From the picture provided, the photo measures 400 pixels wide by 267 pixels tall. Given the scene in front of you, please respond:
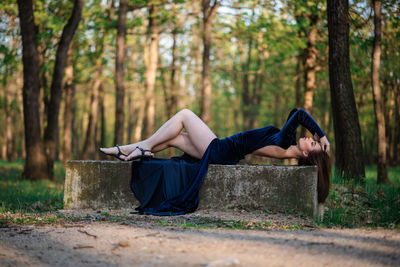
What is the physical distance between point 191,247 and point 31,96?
348 inches

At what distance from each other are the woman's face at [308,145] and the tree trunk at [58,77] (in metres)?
8.01

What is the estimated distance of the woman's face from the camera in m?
5.10

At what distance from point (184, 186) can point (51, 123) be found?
7248 millimetres

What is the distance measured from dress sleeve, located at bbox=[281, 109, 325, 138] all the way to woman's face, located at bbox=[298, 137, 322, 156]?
0.13m

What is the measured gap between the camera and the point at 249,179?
16.7ft

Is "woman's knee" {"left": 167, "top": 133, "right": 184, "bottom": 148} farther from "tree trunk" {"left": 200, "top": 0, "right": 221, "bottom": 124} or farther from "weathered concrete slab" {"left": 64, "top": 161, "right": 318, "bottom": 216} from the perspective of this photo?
"tree trunk" {"left": 200, "top": 0, "right": 221, "bottom": 124}

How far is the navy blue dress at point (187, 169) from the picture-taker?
16.9 feet

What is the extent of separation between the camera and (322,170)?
16.2 ft

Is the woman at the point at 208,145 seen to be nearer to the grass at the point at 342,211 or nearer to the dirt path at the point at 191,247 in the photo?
the grass at the point at 342,211

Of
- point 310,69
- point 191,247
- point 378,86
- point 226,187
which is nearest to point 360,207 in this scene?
point 226,187

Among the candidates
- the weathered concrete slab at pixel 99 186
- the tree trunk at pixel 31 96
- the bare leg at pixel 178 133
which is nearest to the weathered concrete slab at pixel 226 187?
the weathered concrete slab at pixel 99 186

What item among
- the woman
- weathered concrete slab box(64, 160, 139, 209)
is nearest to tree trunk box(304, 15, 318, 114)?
the woman

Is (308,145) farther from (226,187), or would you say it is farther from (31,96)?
(31,96)

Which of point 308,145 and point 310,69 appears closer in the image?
point 308,145
